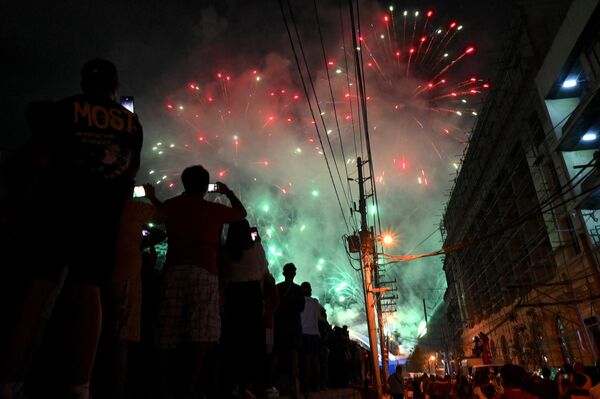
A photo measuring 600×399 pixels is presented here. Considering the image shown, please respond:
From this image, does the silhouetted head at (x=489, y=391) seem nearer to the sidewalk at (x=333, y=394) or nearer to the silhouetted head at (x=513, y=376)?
the silhouetted head at (x=513, y=376)

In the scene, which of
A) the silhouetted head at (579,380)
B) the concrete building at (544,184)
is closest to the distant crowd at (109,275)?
the silhouetted head at (579,380)

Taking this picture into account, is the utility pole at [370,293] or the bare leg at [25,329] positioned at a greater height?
the utility pole at [370,293]

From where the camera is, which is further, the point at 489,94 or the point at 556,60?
the point at 489,94

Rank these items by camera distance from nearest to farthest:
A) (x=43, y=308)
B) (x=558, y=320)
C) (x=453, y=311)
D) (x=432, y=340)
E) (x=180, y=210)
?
(x=43, y=308) → (x=180, y=210) → (x=558, y=320) → (x=453, y=311) → (x=432, y=340)

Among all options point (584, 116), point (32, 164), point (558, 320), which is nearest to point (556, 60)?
point (584, 116)

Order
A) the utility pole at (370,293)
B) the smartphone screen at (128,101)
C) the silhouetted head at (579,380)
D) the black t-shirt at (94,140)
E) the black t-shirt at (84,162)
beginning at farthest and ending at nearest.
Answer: the utility pole at (370,293) → the smartphone screen at (128,101) → the silhouetted head at (579,380) → the black t-shirt at (94,140) → the black t-shirt at (84,162)

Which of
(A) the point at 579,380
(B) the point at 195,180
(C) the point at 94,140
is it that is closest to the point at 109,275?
(C) the point at 94,140

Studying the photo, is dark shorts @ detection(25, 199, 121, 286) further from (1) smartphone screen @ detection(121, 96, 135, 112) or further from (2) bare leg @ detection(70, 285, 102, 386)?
(1) smartphone screen @ detection(121, 96, 135, 112)

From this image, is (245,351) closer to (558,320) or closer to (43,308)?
(43,308)
